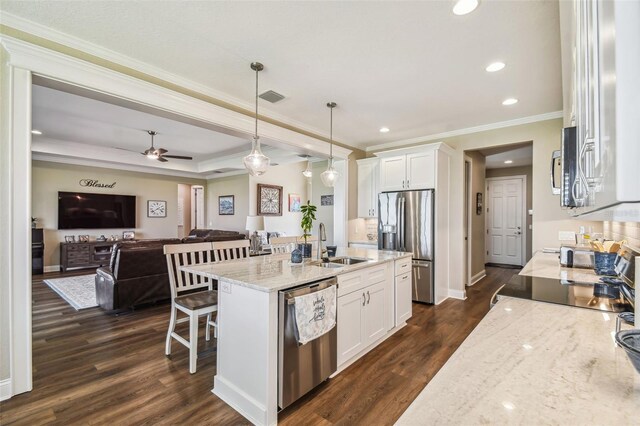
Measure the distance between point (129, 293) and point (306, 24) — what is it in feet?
13.0

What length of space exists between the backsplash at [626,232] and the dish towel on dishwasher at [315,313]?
6.26ft

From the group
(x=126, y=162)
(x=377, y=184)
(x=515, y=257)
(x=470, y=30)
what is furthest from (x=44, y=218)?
(x=515, y=257)

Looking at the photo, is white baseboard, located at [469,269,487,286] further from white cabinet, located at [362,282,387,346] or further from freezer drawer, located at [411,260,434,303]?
white cabinet, located at [362,282,387,346]

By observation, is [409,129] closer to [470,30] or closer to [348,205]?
[348,205]

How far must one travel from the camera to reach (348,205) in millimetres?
5383

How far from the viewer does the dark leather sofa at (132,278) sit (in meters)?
3.84

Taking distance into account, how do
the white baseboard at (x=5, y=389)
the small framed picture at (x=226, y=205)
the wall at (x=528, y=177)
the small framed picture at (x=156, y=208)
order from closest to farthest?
1. the white baseboard at (x=5, y=389)
2. the wall at (x=528, y=177)
3. the small framed picture at (x=156, y=208)
4. the small framed picture at (x=226, y=205)

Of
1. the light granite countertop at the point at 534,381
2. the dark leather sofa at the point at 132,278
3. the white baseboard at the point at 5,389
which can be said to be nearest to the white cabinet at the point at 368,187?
the dark leather sofa at the point at 132,278

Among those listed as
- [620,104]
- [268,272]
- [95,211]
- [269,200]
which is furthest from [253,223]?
[620,104]

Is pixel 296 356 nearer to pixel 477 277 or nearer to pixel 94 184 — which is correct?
pixel 477 277

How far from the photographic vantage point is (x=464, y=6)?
1.93 meters

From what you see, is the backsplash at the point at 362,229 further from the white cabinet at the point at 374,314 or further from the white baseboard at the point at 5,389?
the white baseboard at the point at 5,389

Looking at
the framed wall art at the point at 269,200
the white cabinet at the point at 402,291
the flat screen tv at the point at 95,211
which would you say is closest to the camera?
the white cabinet at the point at 402,291

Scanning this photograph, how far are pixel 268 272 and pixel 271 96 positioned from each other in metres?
2.17
